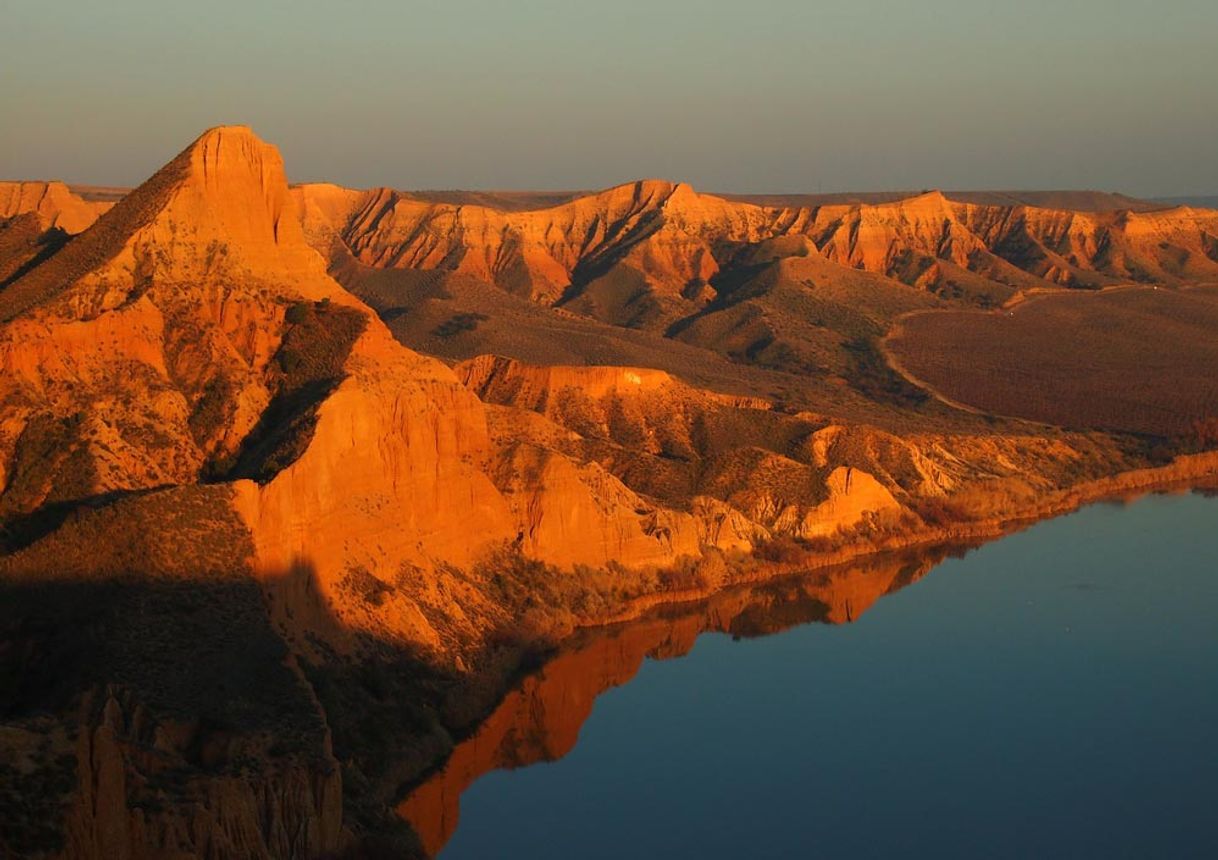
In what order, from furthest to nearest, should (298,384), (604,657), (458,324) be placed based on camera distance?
(458,324) < (604,657) < (298,384)

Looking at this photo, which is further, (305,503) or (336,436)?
(336,436)

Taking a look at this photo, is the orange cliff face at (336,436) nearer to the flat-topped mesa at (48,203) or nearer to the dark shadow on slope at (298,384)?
the dark shadow on slope at (298,384)

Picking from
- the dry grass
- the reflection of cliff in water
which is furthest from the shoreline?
the dry grass

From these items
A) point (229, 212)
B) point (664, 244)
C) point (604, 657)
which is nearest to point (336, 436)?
point (604, 657)

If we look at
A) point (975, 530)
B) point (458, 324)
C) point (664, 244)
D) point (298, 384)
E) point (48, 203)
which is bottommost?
point (975, 530)

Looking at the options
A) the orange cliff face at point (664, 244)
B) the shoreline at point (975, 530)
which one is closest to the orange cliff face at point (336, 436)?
the shoreline at point (975, 530)

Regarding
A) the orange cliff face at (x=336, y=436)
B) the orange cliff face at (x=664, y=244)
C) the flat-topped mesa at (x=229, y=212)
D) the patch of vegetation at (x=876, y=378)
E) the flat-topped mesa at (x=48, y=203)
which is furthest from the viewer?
the orange cliff face at (x=664, y=244)

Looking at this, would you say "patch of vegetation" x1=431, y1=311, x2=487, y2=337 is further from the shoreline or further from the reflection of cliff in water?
the reflection of cliff in water

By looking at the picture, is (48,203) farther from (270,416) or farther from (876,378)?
(270,416)

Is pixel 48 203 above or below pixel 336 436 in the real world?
below
